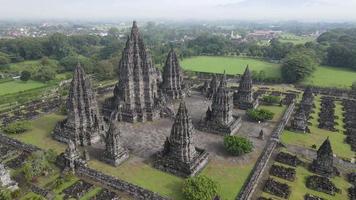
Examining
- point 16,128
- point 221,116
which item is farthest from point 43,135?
point 221,116

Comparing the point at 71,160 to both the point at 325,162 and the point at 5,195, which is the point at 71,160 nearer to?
the point at 5,195

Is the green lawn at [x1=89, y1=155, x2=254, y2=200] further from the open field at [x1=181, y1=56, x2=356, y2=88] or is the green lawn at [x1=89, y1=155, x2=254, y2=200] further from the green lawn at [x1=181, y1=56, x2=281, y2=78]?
the green lawn at [x1=181, y1=56, x2=281, y2=78]

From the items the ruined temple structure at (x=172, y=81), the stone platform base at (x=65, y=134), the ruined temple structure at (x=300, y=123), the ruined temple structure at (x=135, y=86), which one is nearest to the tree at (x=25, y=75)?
the ruined temple structure at (x=135, y=86)

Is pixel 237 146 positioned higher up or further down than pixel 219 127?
higher up

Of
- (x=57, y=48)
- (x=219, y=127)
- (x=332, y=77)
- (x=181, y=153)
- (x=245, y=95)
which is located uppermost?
(x=57, y=48)

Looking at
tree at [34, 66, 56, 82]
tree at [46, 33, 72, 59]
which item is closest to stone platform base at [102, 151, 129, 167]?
tree at [34, 66, 56, 82]

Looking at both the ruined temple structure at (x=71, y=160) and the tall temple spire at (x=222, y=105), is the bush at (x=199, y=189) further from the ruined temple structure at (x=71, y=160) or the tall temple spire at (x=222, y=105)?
the tall temple spire at (x=222, y=105)

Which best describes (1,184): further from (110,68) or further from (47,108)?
(110,68)
